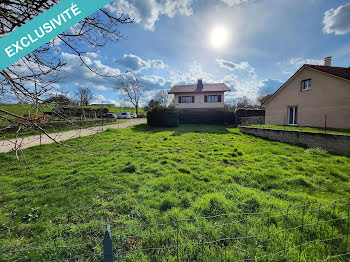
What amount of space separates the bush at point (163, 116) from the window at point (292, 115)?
12.3m

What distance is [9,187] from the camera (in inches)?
146

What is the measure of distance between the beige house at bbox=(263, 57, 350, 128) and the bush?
11.8 metres

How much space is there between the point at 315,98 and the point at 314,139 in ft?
26.4

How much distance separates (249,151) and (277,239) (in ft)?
17.4

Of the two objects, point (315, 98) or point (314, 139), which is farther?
point (315, 98)

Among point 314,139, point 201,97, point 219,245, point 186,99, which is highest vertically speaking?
point 201,97

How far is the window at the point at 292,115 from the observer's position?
14.4 m

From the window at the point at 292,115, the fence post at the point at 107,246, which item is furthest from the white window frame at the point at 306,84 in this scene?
the fence post at the point at 107,246

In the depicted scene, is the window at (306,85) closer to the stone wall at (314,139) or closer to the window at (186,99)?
the stone wall at (314,139)


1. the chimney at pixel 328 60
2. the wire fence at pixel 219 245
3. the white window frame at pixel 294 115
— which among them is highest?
the chimney at pixel 328 60

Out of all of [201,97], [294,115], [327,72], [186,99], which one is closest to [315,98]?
[327,72]

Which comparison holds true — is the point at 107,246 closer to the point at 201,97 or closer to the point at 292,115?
the point at 292,115

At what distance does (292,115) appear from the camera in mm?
14820

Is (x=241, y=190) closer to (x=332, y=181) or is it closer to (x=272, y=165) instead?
(x=272, y=165)
